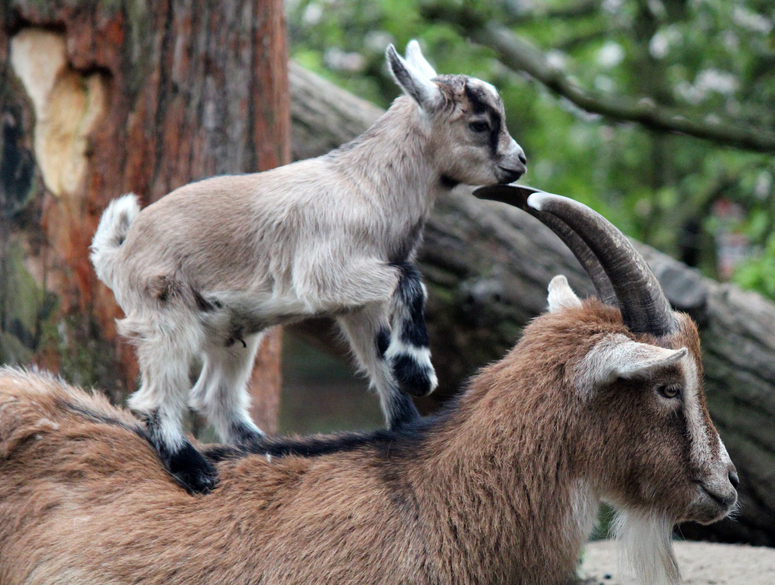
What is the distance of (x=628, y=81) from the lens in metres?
15.4

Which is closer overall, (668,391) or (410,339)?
(410,339)

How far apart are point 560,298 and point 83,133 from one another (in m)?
2.78

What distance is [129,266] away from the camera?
2.99 m

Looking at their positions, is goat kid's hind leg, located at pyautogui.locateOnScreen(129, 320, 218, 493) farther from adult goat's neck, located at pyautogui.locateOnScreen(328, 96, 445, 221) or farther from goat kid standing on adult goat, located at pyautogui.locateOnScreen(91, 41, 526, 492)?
adult goat's neck, located at pyautogui.locateOnScreen(328, 96, 445, 221)

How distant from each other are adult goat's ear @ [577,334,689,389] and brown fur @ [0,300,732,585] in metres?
0.06

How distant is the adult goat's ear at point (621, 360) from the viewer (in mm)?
2930

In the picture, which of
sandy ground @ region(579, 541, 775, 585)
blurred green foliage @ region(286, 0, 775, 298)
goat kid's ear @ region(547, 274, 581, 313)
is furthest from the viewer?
blurred green foliage @ region(286, 0, 775, 298)

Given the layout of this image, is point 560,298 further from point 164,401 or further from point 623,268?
point 164,401

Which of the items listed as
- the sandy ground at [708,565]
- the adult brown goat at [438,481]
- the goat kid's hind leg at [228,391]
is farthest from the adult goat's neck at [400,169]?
the sandy ground at [708,565]

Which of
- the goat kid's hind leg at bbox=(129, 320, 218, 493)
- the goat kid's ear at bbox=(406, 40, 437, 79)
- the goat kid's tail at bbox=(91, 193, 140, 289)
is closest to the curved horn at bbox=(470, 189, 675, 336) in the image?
the goat kid's ear at bbox=(406, 40, 437, 79)

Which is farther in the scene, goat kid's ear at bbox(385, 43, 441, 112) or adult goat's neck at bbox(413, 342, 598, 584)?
adult goat's neck at bbox(413, 342, 598, 584)

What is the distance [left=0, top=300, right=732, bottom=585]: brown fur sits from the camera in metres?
2.96

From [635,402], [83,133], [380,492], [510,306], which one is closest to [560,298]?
[635,402]

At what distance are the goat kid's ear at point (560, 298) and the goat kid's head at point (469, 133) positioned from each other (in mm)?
679
